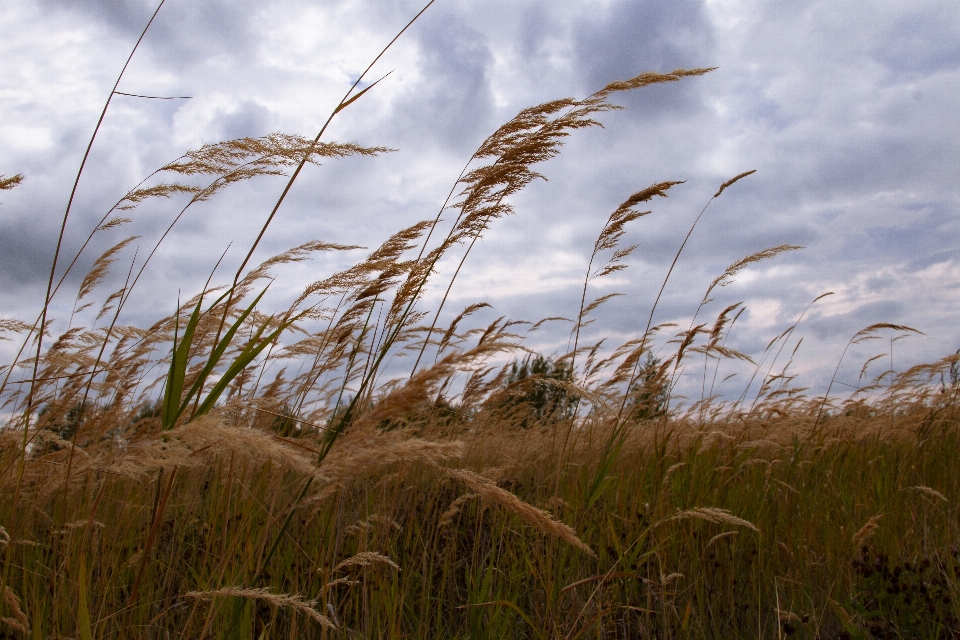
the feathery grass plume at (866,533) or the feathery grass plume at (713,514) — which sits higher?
the feathery grass plume at (713,514)

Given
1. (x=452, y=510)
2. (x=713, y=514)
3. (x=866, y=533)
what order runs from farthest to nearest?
1. (x=866, y=533)
2. (x=452, y=510)
3. (x=713, y=514)

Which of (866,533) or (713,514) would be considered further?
(866,533)

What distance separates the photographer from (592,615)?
99.2 inches

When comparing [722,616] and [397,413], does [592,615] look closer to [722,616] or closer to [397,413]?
[722,616]

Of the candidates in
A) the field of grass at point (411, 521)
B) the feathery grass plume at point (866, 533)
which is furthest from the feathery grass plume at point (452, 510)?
the feathery grass plume at point (866, 533)

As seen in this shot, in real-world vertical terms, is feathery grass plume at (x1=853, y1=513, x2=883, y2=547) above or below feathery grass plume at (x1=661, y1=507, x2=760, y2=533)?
below

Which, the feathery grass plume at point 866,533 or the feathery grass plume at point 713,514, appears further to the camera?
the feathery grass plume at point 866,533

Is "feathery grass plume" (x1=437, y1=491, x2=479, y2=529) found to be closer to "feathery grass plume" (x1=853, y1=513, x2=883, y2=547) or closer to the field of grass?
the field of grass

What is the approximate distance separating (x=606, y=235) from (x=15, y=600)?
2.90 meters

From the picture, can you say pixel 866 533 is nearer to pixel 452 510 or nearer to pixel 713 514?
pixel 713 514

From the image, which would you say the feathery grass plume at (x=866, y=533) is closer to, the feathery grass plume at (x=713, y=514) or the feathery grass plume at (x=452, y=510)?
the feathery grass plume at (x=713, y=514)

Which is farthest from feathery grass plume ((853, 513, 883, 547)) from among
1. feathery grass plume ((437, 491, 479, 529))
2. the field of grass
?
feathery grass plume ((437, 491, 479, 529))

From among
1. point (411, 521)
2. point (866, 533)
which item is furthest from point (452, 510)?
point (866, 533)

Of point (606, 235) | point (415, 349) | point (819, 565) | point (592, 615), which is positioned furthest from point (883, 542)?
point (415, 349)
